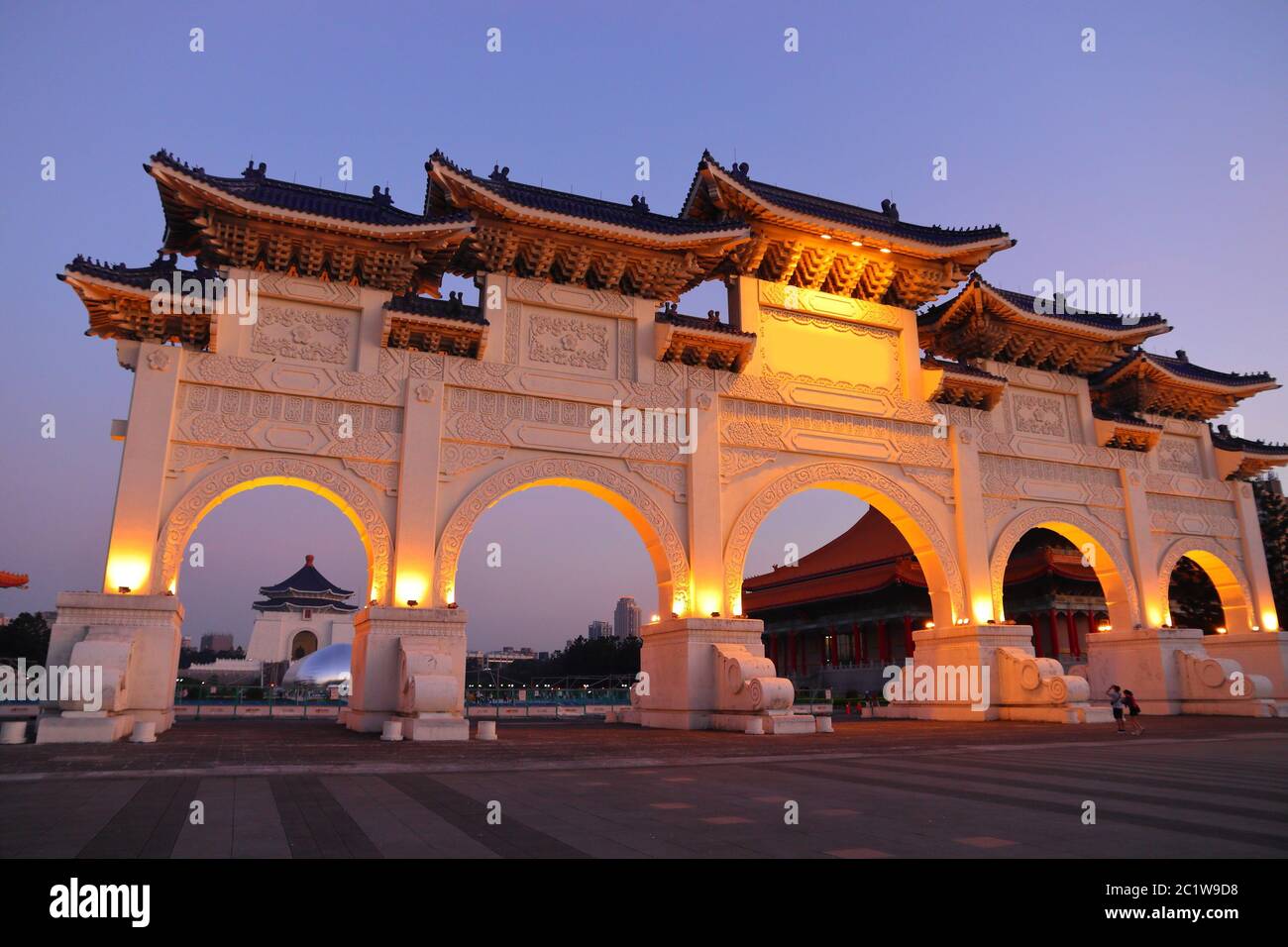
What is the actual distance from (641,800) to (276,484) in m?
10.4

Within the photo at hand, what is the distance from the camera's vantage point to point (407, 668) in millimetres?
12406

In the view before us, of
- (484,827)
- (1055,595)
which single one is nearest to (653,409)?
(484,827)

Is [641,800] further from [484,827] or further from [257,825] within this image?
[257,825]

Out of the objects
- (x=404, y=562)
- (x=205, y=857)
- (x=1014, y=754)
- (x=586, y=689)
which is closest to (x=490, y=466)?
(x=404, y=562)

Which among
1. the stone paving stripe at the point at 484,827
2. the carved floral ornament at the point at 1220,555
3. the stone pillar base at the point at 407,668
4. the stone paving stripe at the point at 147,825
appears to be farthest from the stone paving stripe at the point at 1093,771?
the carved floral ornament at the point at 1220,555

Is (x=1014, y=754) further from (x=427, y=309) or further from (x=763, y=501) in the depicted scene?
(x=427, y=309)

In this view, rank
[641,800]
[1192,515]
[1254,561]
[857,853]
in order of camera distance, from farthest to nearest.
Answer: [1254,561] < [1192,515] < [641,800] < [857,853]

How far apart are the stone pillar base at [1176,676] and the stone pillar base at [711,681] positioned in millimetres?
9832

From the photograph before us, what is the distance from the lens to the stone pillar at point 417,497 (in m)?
13.5

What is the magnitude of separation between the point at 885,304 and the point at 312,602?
44.1 m

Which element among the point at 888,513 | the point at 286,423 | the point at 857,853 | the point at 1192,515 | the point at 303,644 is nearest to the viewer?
the point at 857,853

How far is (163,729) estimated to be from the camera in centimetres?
1227

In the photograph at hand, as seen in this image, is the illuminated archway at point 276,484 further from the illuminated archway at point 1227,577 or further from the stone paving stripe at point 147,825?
the illuminated archway at point 1227,577

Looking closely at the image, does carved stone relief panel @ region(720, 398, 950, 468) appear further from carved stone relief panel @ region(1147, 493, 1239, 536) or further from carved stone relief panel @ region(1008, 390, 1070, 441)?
carved stone relief panel @ region(1147, 493, 1239, 536)
